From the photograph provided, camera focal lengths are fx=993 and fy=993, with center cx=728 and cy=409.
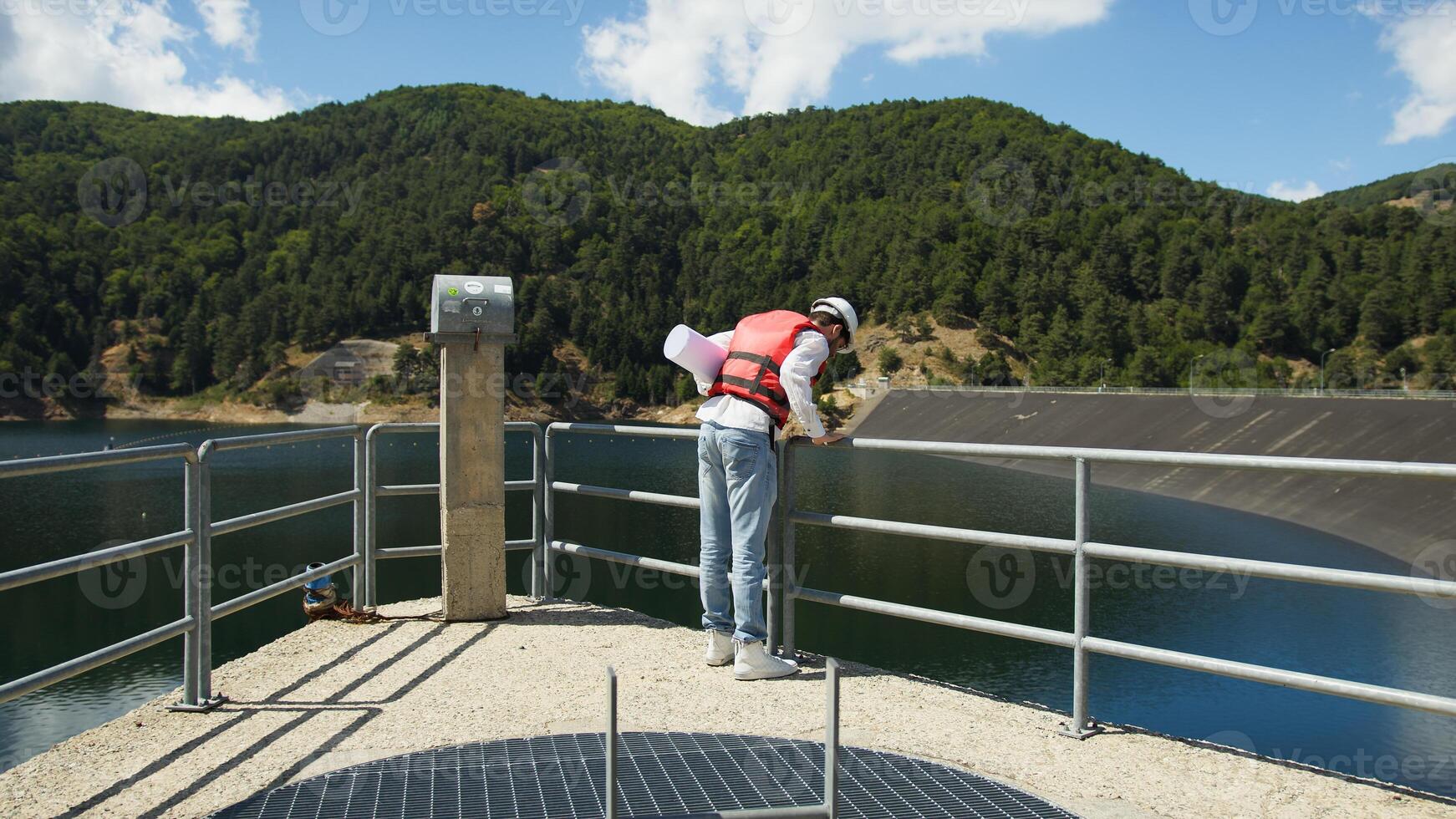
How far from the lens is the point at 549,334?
137 m

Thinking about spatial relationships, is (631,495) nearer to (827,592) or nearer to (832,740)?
(827,592)

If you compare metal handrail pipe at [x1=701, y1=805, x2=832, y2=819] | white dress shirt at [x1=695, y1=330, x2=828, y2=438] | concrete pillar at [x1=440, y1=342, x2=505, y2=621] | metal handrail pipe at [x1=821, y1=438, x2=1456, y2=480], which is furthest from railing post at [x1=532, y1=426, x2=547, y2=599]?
metal handrail pipe at [x1=701, y1=805, x2=832, y2=819]

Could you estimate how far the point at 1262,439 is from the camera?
47.5m

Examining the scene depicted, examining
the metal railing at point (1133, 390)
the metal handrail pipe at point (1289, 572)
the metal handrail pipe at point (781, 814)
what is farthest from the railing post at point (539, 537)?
the metal railing at point (1133, 390)

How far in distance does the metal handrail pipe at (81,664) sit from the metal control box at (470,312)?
2.12 m

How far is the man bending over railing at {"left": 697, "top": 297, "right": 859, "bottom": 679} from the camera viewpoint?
4.71 metres

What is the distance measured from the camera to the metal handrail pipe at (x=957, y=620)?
164 inches

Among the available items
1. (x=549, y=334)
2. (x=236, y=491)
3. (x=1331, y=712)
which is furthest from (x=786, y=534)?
(x=549, y=334)

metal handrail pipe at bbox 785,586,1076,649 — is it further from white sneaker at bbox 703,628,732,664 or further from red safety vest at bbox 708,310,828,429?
red safety vest at bbox 708,310,828,429

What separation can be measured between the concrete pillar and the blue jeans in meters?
1.50

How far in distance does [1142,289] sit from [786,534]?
12588cm

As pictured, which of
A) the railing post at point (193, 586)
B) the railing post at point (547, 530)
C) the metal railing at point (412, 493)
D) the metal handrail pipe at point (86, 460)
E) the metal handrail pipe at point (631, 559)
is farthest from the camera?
the railing post at point (547, 530)

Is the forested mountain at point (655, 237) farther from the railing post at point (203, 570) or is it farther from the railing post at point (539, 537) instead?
the railing post at point (203, 570)

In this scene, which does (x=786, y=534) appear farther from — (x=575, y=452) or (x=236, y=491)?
(x=575, y=452)
